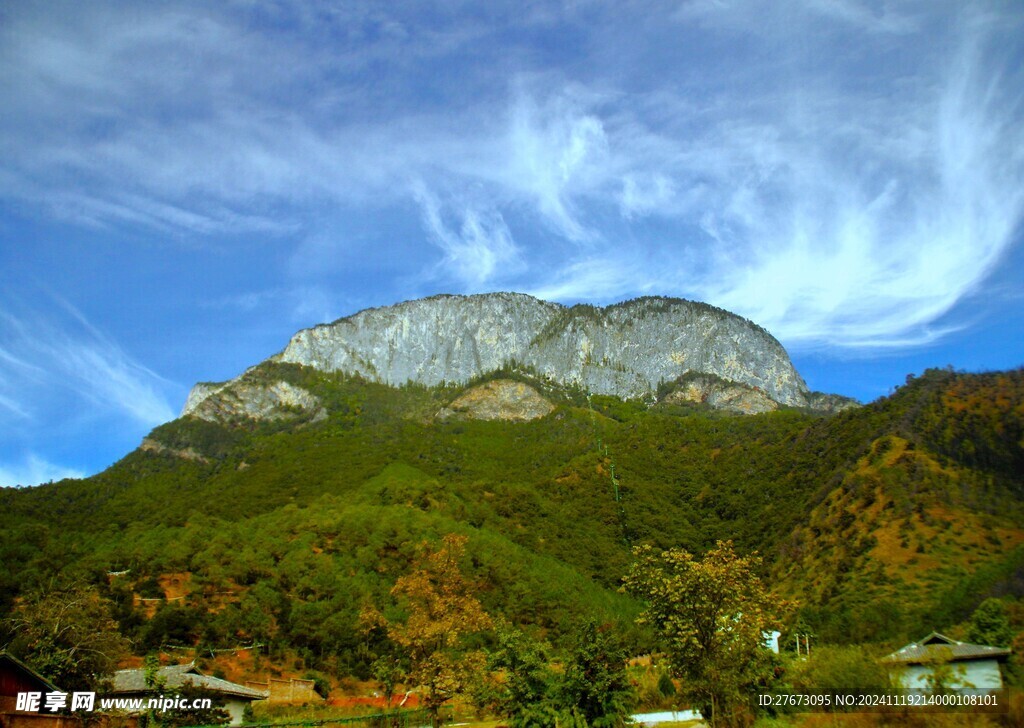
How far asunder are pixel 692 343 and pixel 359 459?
69.2 m

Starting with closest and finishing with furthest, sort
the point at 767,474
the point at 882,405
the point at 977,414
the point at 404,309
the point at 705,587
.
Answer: the point at 705,587
the point at 977,414
the point at 882,405
the point at 767,474
the point at 404,309

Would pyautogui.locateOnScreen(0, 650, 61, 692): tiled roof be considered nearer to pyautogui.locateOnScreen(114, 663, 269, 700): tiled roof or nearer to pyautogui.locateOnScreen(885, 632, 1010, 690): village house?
pyautogui.locateOnScreen(114, 663, 269, 700): tiled roof

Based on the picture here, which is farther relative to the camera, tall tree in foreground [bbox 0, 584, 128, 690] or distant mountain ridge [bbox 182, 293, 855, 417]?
distant mountain ridge [bbox 182, 293, 855, 417]

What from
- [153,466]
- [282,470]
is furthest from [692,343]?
[153,466]

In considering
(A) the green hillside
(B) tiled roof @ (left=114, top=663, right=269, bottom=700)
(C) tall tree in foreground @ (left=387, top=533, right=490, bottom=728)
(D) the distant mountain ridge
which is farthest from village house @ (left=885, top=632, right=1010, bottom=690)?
(D) the distant mountain ridge

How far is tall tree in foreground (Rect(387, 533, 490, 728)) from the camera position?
61.3 ft

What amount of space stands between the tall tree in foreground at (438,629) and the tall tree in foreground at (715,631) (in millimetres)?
6792

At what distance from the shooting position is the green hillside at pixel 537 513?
46.1 m

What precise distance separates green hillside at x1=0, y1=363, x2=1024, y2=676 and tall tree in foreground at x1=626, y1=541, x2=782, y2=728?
10877 millimetres

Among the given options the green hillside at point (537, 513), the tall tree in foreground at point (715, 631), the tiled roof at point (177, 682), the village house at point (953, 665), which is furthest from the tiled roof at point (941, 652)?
the tiled roof at point (177, 682)

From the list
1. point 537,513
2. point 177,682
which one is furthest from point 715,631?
point 537,513

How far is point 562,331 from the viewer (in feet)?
461

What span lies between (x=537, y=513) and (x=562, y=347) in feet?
189

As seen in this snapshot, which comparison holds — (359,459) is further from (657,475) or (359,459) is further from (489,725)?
(489,725)
